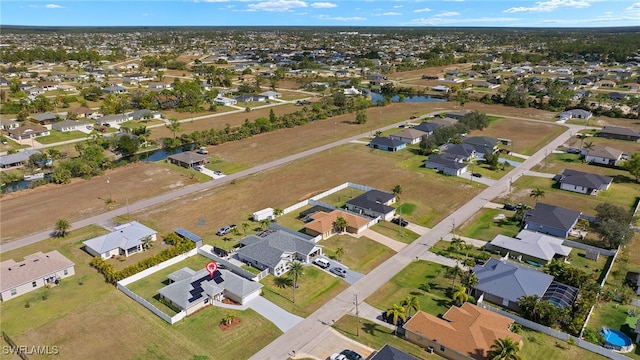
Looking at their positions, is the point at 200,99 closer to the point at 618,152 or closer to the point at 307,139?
the point at 307,139

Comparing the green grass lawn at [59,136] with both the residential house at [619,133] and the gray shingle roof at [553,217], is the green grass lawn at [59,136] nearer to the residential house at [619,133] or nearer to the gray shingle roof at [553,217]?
the gray shingle roof at [553,217]

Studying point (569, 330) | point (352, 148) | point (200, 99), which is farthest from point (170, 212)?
point (200, 99)

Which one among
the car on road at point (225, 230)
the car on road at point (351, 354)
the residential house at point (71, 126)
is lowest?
the car on road at point (351, 354)

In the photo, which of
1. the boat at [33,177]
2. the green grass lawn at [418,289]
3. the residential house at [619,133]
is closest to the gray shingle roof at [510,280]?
the green grass lawn at [418,289]

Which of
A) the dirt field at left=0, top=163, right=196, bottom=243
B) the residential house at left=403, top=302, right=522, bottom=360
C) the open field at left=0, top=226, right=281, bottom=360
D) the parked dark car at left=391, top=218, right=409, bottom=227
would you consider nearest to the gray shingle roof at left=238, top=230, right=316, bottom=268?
the open field at left=0, top=226, right=281, bottom=360

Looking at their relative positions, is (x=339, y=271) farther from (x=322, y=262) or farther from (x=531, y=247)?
(x=531, y=247)

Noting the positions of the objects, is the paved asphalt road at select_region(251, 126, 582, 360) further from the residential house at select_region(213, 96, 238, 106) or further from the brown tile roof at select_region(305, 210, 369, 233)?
the residential house at select_region(213, 96, 238, 106)
